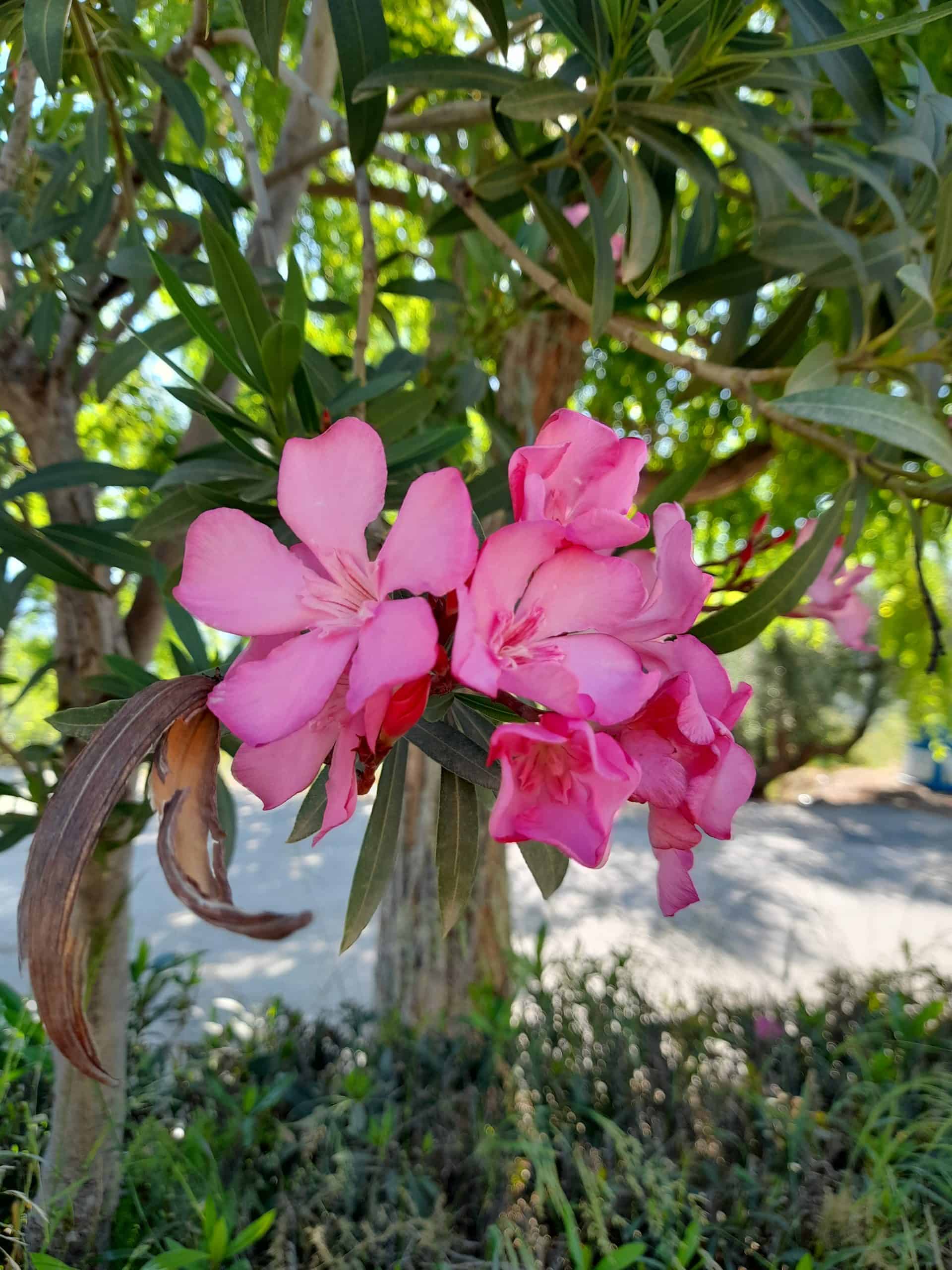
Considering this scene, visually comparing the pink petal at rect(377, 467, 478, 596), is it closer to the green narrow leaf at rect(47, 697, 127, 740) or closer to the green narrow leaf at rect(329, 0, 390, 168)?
the green narrow leaf at rect(47, 697, 127, 740)

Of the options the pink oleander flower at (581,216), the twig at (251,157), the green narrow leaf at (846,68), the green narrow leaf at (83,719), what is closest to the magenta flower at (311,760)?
the green narrow leaf at (83,719)

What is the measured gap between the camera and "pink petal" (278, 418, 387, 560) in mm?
351

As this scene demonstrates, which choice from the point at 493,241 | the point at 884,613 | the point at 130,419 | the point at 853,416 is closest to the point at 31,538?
the point at 493,241

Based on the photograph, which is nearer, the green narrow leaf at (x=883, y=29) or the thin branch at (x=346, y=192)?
the green narrow leaf at (x=883, y=29)

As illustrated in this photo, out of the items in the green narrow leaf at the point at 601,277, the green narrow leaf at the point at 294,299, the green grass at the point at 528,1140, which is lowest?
the green grass at the point at 528,1140

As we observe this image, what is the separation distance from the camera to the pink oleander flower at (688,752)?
0.34 m

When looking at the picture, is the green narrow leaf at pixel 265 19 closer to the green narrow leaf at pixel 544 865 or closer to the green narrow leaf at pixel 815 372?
the green narrow leaf at pixel 815 372

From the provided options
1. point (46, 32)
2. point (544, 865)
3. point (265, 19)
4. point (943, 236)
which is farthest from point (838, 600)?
point (46, 32)

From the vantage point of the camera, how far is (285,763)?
353mm

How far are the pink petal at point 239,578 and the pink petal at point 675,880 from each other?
19 centimetres

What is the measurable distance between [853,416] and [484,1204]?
1270 millimetres

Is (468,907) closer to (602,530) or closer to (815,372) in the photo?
(815,372)

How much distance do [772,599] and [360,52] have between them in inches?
20.9

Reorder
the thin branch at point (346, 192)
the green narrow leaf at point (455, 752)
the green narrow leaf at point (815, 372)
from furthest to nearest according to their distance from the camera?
1. the thin branch at point (346, 192)
2. the green narrow leaf at point (815, 372)
3. the green narrow leaf at point (455, 752)
